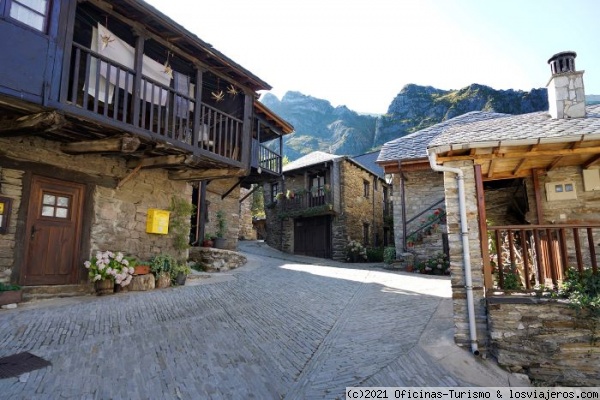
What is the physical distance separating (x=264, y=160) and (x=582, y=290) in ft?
32.1

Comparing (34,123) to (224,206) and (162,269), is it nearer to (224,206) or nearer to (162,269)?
(162,269)

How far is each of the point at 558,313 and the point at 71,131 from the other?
739 centimetres

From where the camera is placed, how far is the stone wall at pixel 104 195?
210 inches

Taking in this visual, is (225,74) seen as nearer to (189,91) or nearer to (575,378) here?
(189,91)

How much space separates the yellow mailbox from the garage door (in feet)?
34.8

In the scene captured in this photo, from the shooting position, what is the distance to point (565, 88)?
18.4 ft

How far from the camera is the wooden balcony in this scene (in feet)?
54.1

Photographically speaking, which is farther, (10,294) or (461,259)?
(10,294)

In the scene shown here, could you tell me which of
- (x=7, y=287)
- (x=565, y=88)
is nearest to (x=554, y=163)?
(x=565, y=88)

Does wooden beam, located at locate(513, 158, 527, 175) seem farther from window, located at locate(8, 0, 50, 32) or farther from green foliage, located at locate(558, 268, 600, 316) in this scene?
window, located at locate(8, 0, 50, 32)

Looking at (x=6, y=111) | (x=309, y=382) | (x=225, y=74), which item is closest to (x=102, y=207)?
(x=6, y=111)

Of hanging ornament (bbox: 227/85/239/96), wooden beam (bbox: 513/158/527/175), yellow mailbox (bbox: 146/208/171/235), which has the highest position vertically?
hanging ornament (bbox: 227/85/239/96)

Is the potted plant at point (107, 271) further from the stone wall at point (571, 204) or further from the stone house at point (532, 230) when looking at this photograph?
the stone wall at point (571, 204)

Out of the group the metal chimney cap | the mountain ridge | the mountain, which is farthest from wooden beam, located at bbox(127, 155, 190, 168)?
the mountain
